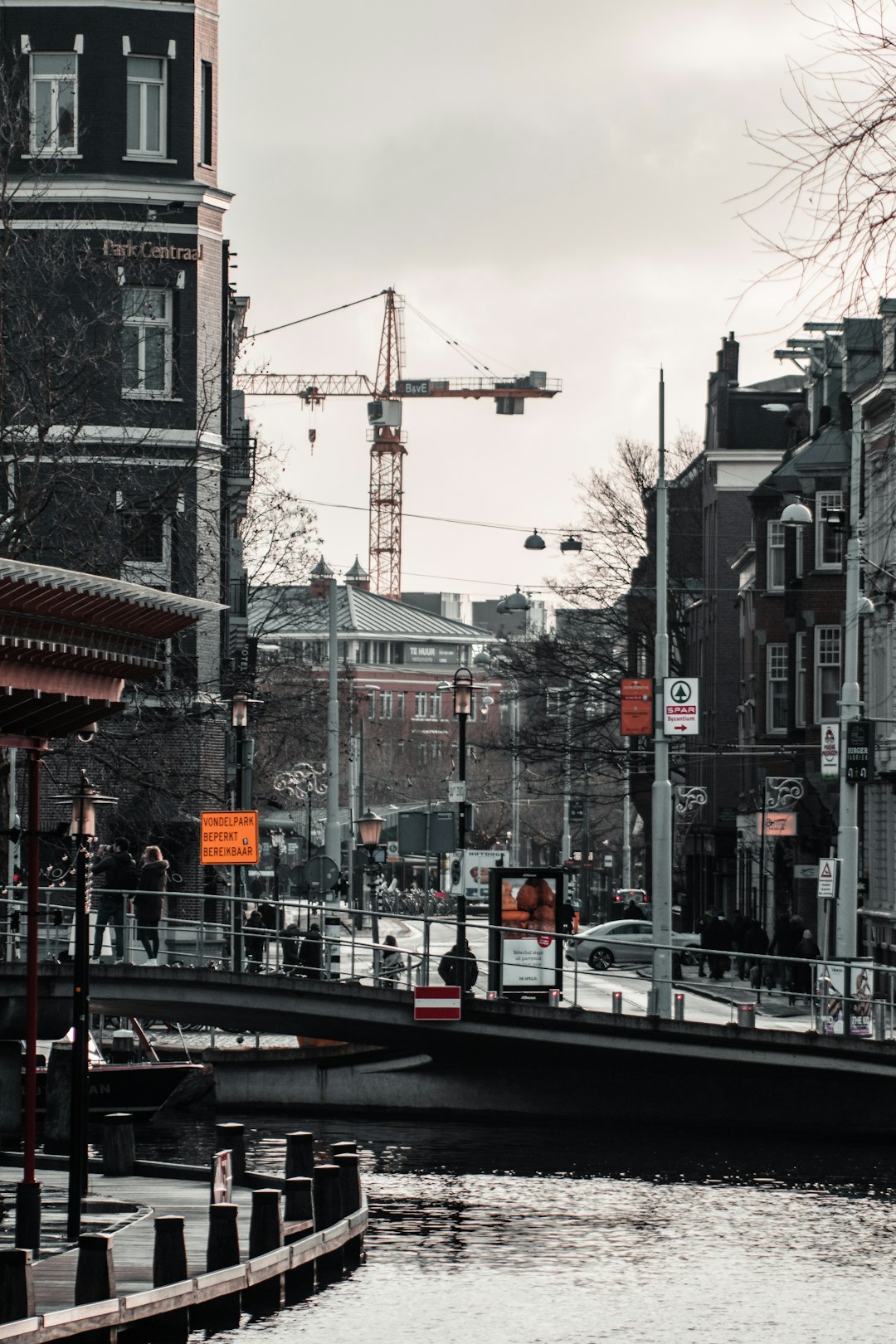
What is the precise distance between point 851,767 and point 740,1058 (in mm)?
8892

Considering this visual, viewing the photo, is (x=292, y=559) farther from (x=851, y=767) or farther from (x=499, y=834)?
(x=499, y=834)

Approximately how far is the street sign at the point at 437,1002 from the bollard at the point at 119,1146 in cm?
698

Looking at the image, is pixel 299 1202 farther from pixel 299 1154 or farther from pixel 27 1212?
pixel 27 1212

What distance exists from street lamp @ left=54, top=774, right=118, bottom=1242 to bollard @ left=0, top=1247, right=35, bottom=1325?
454cm

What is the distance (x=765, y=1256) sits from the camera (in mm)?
20875

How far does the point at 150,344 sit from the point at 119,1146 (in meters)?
26.1

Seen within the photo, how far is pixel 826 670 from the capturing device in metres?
54.9

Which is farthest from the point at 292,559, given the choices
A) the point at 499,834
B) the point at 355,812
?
the point at 499,834

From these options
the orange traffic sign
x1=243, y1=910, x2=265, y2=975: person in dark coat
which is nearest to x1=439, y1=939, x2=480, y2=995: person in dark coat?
x1=243, y1=910, x2=265, y2=975: person in dark coat

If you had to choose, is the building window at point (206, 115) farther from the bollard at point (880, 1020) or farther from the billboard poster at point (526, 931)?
the bollard at point (880, 1020)

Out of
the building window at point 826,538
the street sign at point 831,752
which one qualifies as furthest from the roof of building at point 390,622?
the street sign at point 831,752

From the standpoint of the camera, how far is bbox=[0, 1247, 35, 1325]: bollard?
43.4ft

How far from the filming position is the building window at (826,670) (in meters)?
54.6

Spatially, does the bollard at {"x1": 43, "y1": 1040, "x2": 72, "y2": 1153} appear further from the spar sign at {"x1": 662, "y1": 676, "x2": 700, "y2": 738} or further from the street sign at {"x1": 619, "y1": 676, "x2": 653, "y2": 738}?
the street sign at {"x1": 619, "y1": 676, "x2": 653, "y2": 738}
